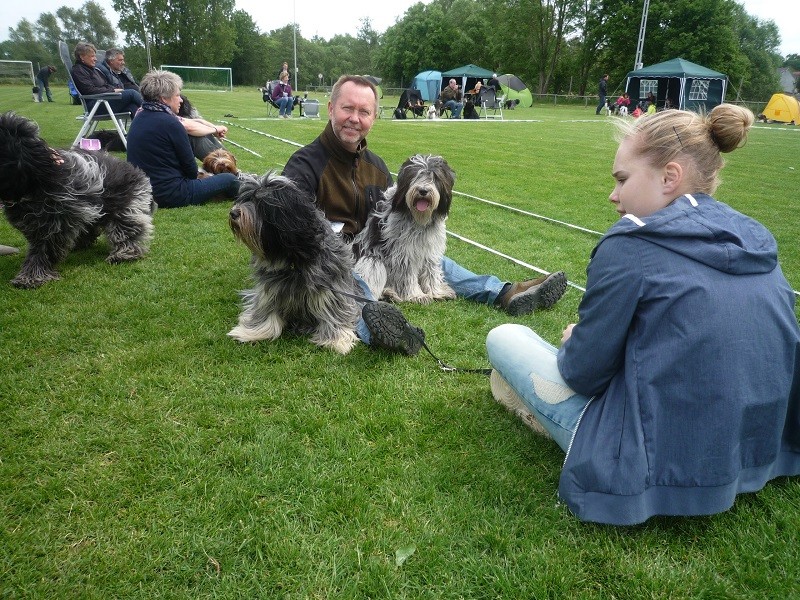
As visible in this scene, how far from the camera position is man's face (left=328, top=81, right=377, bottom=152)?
13.1 feet

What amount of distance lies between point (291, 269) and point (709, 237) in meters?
2.53

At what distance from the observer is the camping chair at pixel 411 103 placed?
25544 mm

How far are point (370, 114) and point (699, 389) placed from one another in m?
3.15

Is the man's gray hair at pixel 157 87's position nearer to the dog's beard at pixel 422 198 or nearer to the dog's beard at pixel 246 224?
the dog's beard at pixel 422 198

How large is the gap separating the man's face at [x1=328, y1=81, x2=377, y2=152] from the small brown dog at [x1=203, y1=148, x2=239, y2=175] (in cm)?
399

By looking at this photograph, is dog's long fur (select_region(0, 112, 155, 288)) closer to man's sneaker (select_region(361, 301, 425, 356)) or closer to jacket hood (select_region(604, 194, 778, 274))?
man's sneaker (select_region(361, 301, 425, 356))

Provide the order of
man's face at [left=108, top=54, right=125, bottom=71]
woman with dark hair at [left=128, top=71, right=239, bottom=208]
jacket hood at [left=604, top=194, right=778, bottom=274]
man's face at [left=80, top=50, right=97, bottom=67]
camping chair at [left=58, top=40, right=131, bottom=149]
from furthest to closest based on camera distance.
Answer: man's face at [left=108, top=54, right=125, bottom=71] < man's face at [left=80, top=50, right=97, bottom=67] < camping chair at [left=58, top=40, right=131, bottom=149] < woman with dark hair at [left=128, top=71, right=239, bottom=208] < jacket hood at [left=604, top=194, right=778, bottom=274]

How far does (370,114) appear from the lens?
4125 mm

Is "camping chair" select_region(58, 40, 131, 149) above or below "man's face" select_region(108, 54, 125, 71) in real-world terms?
below

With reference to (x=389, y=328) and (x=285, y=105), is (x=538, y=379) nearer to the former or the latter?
(x=389, y=328)

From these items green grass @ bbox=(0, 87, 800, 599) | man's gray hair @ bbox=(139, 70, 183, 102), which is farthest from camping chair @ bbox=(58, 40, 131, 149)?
green grass @ bbox=(0, 87, 800, 599)

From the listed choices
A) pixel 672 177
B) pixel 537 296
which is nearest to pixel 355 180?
pixel 537 296

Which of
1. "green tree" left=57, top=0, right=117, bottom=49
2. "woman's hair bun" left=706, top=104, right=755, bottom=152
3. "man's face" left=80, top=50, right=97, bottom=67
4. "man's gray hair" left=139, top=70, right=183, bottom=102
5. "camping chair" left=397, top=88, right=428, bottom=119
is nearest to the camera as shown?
"woman's hair bun" left=706, top=104, right=755, bottom=152

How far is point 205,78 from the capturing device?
4916 centimetres
